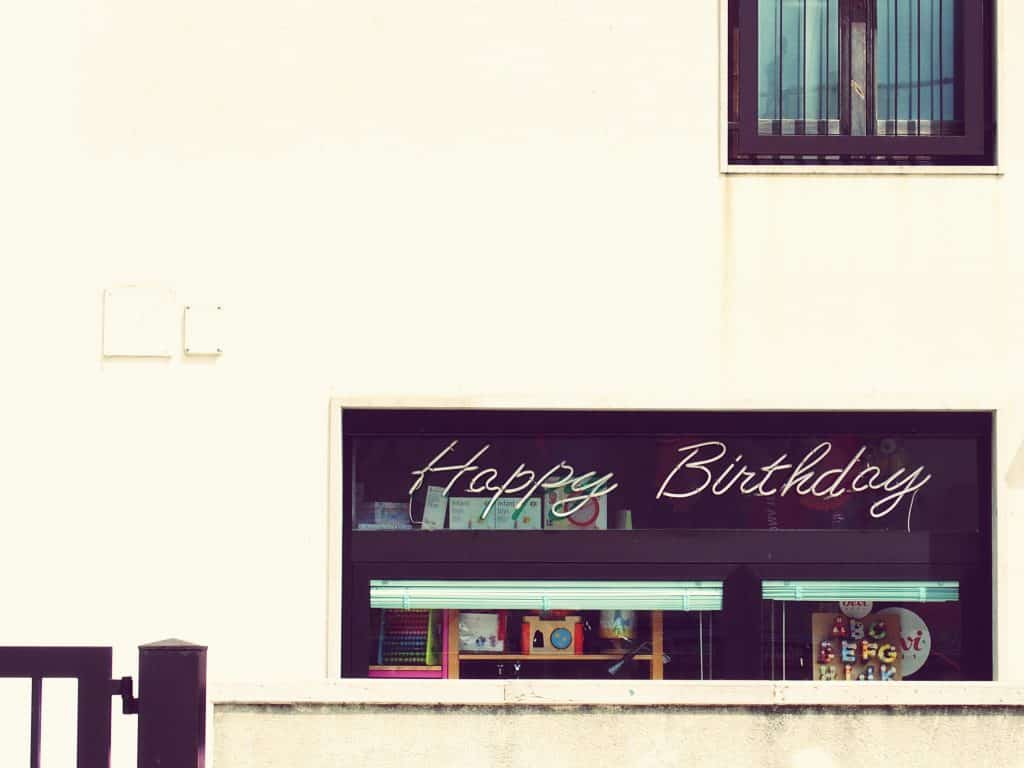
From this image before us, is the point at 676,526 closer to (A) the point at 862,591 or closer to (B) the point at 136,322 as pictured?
(A) the point at 862,591

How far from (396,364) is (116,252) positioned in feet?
5.40

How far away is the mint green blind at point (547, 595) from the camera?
8.72 m

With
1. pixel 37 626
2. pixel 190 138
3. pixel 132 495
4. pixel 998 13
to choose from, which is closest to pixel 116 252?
pixel 190 138

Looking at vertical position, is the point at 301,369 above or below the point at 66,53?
below

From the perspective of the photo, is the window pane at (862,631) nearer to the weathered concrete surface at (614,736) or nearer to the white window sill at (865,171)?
the white window sill at (865,171)

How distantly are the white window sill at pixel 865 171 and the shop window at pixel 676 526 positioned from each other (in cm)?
134

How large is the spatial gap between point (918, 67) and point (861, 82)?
34cm

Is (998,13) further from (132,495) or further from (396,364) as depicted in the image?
(132,495)

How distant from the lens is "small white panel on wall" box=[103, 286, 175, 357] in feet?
27.7

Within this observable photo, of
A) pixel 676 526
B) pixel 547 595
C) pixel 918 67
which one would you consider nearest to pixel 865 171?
pixel 918 67

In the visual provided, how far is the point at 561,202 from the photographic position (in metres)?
8.52

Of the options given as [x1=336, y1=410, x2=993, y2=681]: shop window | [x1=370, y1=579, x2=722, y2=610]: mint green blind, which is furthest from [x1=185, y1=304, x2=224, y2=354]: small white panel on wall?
[x1=370, y1=579, x2=722, y2=610]: mint green blind

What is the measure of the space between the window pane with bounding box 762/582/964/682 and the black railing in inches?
151

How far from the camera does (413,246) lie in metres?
8.52
